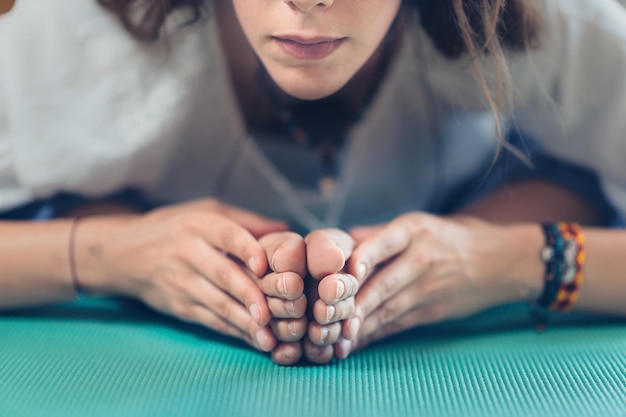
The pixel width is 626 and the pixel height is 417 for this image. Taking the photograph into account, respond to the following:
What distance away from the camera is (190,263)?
25.6 inches

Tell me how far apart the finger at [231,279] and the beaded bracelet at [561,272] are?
277mm

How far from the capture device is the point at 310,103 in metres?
0.86

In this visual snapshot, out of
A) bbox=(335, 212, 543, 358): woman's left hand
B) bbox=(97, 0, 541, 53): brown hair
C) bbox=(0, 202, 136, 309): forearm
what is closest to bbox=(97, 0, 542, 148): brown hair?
bbox=(97, 0, 541, 53): brown hair

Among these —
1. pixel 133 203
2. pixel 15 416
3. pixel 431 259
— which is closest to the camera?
pixel 15 416

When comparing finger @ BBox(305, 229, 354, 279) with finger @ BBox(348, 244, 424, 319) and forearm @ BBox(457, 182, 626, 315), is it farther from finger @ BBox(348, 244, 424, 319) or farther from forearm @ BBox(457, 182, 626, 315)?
forearm @ BBox(457, 182, 626, 315)

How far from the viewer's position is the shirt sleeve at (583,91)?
0.76 metres

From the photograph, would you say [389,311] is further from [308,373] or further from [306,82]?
[306,82]

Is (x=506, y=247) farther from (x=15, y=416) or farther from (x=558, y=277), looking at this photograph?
(x=15, y=416)

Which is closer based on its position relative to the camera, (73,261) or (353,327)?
(353,327)

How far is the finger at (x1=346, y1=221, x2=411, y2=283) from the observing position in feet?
1.94

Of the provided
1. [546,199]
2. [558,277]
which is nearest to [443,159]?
[546,199]

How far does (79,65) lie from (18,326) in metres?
0.26

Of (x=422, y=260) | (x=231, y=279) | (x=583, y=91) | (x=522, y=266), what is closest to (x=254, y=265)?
(x=231, y=279)

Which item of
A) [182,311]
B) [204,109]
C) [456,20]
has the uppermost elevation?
[456,20]
